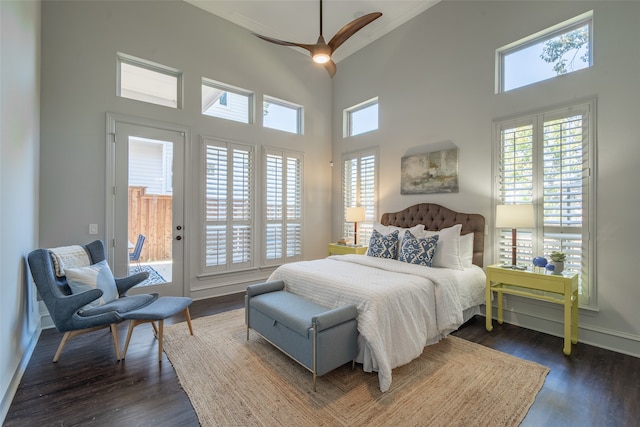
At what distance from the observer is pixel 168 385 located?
2.25 meters

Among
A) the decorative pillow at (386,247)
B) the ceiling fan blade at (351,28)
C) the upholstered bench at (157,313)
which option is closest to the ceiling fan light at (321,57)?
the ceiling fan blade at (351,28)

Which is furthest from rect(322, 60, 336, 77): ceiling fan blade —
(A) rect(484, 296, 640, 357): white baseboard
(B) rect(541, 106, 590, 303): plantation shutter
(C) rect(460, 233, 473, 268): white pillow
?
(A) rect(484, 296, 640, 357): white baseboard

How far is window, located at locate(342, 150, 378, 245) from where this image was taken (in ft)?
17.2

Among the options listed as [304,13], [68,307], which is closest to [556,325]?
[68,307]

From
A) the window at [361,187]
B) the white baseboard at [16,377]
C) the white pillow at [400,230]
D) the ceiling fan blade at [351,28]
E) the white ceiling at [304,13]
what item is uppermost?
the white ceiling at [304,13]

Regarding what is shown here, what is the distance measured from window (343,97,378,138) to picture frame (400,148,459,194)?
44.9 inches

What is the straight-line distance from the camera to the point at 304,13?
4.54 metres

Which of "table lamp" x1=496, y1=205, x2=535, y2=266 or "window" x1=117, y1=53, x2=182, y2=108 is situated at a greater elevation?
"window" x1=117, y1=53, x2=182, y2=108

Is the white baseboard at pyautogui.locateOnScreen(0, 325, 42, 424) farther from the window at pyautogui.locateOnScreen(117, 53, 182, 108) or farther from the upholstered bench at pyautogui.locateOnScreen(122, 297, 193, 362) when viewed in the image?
the window at pyautogui.locateOnScreen(117, 53, 182, 108)

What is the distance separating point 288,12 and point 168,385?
16.7ft

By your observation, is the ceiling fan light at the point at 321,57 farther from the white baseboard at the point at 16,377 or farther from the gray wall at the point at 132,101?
the white baseboard at the point at 16,377

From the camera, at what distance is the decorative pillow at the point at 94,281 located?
105 inches

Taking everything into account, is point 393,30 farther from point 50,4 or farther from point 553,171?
point 50,4

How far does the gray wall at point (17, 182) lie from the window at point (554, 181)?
15.8ft
